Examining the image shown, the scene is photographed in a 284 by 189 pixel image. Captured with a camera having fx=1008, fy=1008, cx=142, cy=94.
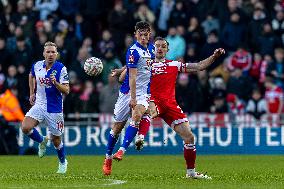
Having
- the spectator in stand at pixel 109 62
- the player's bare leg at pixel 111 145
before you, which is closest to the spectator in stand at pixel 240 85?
the spectator in stand at pixel 109 62

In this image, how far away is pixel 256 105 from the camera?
1014 inches

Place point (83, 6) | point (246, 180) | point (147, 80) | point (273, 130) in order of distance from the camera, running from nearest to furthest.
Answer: point (246, 180) → point (147, 80) → point (273, 130) → point (83, 6)

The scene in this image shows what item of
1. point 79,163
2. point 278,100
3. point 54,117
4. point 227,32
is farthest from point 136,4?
point 54,117

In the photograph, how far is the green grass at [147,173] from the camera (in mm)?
14062

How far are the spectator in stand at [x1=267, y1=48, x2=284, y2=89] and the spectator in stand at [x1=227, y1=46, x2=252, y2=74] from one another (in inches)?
23.1

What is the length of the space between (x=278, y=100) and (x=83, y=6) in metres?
6.65

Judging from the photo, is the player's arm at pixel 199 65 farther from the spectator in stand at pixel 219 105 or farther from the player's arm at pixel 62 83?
the spectator in stand at pixel 219 105

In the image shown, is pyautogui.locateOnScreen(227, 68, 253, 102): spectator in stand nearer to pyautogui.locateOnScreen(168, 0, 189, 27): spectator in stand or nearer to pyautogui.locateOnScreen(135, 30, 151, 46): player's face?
pyautogui.locateOnScreen(168, 0, 189, 27): spectator in stand

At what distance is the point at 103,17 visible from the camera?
29.2 m

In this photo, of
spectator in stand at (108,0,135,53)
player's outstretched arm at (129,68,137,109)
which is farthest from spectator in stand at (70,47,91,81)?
player's outstretched arm at (129,68,137,109)

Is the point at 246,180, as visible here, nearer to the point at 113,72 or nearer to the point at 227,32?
the point at 113,72

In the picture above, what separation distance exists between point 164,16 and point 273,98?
4.38 meters

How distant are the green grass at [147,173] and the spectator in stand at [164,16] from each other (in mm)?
5552

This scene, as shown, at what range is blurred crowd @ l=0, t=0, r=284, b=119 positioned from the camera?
1027 inches
